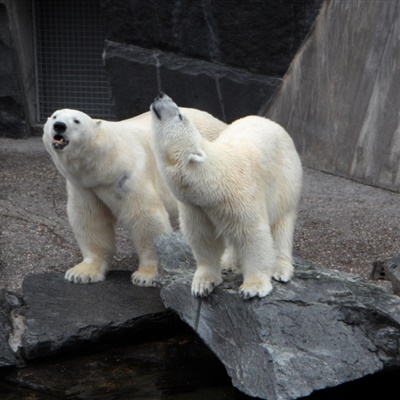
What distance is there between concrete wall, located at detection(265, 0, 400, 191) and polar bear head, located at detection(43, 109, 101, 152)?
Answer: 292 cm

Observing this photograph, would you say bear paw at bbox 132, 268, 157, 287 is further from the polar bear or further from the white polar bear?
the white polar bear

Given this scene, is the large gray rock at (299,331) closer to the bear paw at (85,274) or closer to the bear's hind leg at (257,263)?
the bear's hind leg at (257,263)

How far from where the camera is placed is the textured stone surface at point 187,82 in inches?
304

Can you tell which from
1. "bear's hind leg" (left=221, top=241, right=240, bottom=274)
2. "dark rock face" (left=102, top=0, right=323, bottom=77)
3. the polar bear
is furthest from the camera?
"dark rock face" (left=102, top=0, right=323, bottom=77)

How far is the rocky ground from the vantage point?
537 centimetres

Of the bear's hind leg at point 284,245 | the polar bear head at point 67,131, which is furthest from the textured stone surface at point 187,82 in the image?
the bear's hind leg at point 284,245

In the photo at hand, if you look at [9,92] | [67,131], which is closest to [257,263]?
[67,131]

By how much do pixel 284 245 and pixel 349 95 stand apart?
127 inches

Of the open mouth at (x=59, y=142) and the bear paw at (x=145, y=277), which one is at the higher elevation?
the open mouth at (x=59, y=142)

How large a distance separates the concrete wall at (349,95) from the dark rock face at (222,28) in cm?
16

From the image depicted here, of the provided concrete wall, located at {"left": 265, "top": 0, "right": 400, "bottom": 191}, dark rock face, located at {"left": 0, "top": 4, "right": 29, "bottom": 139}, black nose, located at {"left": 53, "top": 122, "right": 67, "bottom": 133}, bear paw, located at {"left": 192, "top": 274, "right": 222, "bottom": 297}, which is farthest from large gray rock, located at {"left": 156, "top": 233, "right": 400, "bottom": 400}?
dark rock face, located at {"left": 0, "top": 4, "right": 29, "bottom": 139}

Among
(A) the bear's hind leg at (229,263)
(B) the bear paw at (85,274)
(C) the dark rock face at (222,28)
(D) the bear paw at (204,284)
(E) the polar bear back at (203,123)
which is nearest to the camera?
(D) the bear paw at (204,284)

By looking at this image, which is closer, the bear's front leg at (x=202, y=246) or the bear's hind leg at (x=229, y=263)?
the bear's front leg at (x=202, y=246)

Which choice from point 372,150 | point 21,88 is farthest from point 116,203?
point 21,88
